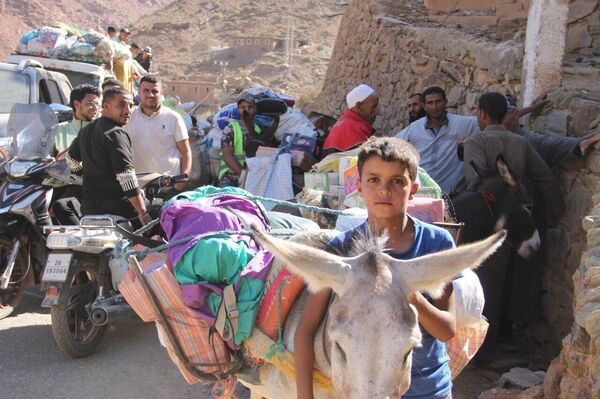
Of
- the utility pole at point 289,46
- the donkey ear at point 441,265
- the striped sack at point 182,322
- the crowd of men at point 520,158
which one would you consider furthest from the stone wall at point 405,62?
the utility pole at point 289,46

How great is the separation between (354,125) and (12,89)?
4.49m

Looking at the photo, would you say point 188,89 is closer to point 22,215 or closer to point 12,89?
point 12,89

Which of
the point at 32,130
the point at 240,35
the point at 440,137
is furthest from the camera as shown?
the point at 240,35

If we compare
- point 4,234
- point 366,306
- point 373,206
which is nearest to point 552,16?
point 373,206

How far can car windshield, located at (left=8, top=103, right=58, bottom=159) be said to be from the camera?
21.5 ft

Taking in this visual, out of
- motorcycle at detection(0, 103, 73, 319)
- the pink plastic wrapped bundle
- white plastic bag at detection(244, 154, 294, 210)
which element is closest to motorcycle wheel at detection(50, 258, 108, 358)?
motorcycle at detection(0, 103, 73, 319)

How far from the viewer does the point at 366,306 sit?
209 centimetres

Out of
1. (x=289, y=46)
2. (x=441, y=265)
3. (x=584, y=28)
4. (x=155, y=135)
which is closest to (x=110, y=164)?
(x=155, y=135)

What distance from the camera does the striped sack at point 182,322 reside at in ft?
10.4

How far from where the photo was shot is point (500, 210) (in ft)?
15.5

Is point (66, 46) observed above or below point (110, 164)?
above

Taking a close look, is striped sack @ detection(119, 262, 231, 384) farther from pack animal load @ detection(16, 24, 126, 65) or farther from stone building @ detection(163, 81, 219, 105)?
stone building @ detection(163, 81, 219, 105)

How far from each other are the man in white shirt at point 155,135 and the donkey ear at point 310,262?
427cm

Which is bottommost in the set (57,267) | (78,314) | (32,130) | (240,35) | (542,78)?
(240,35)
